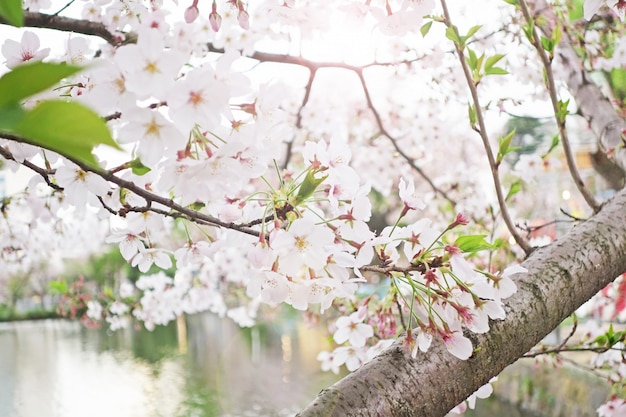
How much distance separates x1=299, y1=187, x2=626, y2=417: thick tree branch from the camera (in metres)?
0.58

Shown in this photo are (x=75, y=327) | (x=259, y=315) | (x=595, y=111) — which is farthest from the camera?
(x=75, y=327)

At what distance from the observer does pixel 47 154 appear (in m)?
0.57

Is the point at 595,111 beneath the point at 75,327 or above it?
above

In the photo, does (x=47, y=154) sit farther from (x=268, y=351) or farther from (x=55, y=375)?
(x=268, y=351)

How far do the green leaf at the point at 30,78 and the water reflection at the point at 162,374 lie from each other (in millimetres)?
5389

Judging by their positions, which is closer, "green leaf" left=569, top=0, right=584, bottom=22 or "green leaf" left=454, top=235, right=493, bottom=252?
"green leaf" left=454, top=235, right=493, bottom=252

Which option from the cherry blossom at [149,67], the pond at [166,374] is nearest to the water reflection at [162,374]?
the pond at [166,374]

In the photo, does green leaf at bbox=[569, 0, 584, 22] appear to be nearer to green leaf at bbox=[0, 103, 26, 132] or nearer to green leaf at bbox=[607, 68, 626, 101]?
green leaf at bbox=[607, 68, 626, 101]

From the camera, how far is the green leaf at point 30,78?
8.0 inches

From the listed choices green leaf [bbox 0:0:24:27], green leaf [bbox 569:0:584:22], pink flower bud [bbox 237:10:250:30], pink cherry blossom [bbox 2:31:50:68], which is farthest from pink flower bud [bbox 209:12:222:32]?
green leaf [bbox 569:0:584:22]

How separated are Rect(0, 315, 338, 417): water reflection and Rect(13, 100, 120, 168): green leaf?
5.39 meters

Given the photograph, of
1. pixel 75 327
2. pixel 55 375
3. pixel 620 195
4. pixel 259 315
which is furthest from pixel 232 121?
pixel 75 327

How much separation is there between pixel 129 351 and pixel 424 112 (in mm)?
6640

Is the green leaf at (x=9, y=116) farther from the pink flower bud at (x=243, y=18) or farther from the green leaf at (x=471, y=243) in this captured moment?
the pink flower bud at (x=243, y=18)
